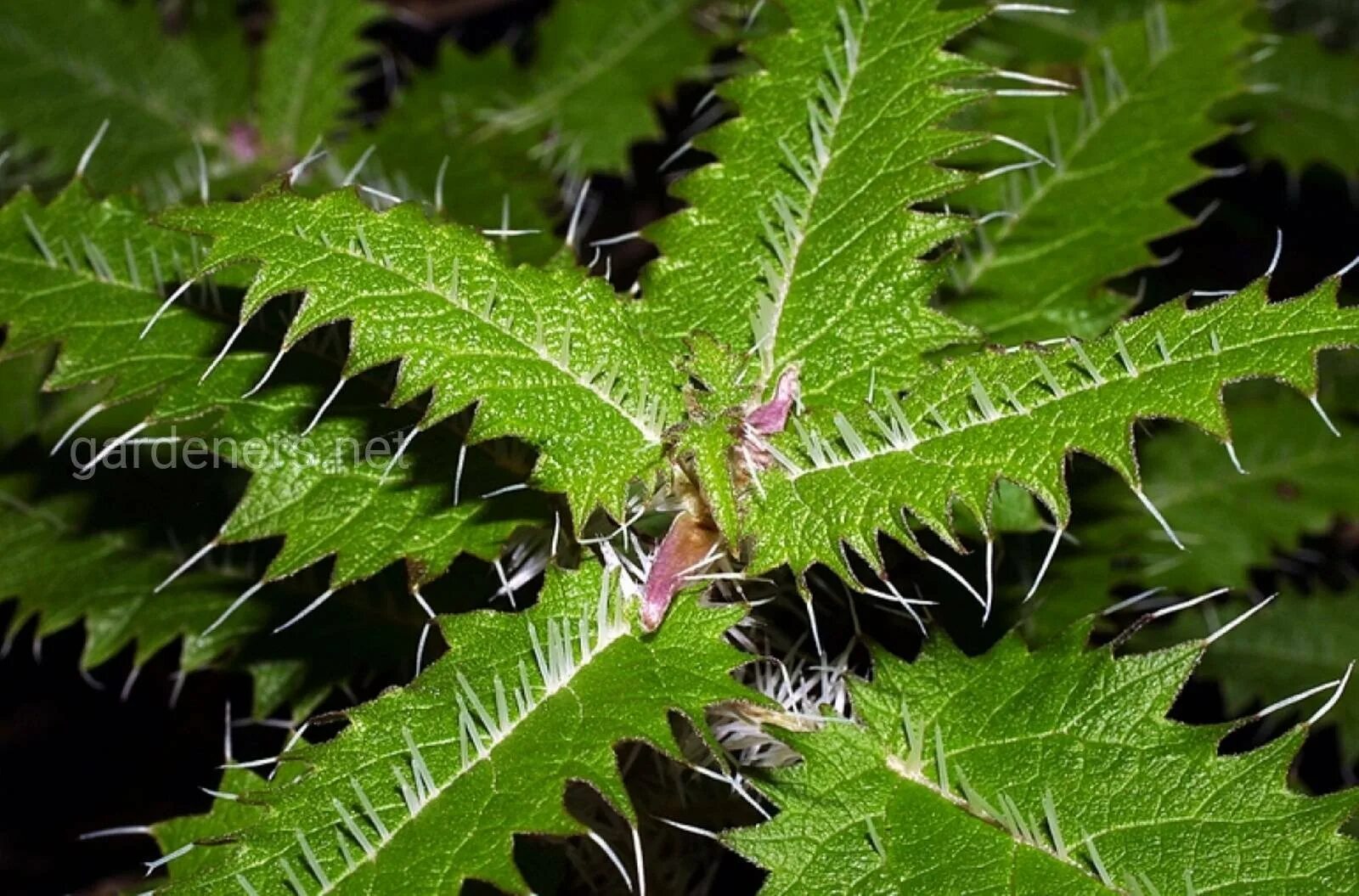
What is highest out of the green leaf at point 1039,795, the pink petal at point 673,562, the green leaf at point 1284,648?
the pink petal at point 673,562

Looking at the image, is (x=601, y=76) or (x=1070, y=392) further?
(x=601, y=76)

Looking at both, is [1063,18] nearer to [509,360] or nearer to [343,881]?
[509,360]

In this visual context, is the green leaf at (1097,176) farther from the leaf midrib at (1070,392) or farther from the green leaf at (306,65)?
the green leaf at (306,65)

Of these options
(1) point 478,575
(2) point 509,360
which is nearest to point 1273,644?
(1) point 478,575

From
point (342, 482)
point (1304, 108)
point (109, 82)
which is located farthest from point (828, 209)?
point (109, 82)

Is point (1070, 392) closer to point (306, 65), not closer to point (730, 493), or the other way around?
point (730, 493)

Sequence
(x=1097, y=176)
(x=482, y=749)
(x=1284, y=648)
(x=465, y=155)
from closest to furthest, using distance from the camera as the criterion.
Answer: (x=482, y=749) < (x=1097, y=176) < (x=465, y=155) < (x=1284, y=648)

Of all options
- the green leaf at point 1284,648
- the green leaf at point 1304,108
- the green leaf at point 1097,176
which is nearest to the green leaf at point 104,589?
the green leaf at point 1097,176
